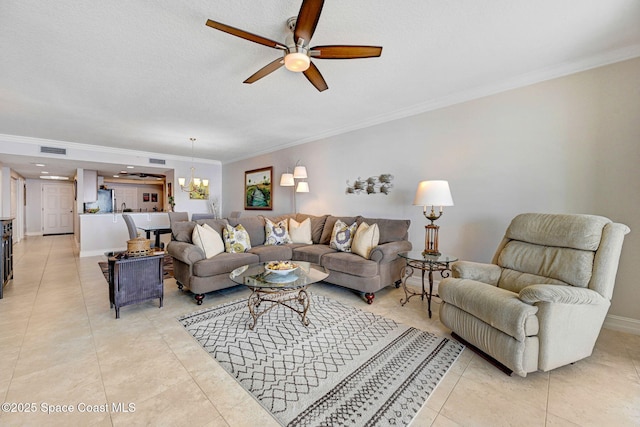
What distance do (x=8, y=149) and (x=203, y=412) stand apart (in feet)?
22.1

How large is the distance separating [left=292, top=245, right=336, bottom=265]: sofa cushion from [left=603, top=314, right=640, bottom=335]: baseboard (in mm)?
2867

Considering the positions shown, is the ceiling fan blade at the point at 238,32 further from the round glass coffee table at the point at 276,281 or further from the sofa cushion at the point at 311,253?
the sofa cushion at the point at 311,253

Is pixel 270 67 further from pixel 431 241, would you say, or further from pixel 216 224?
pixel 431 241

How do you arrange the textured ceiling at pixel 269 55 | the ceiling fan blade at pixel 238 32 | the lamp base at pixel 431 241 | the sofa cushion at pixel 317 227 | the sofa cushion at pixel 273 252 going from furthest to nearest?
1. the sofa cushion at pixel 317 227
2. the sofa cushion at pixel 273 252
3. the lamp base at pixel 431 241
4. the textured ceiling at pixel 269 55
5. the ceiling fan blade at pixel 238 32

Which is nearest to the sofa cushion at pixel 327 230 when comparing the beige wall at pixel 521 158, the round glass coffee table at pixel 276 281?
the beige wall at pixel 521 158

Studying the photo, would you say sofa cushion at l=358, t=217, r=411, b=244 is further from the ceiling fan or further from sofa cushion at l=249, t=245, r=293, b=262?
the ceiling fan

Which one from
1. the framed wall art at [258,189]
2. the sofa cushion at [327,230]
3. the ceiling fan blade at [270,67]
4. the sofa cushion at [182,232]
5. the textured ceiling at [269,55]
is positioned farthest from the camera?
the framed wall art at [258,189]

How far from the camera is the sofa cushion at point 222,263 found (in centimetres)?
298

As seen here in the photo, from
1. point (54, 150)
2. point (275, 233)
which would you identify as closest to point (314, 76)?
point (275, 233)

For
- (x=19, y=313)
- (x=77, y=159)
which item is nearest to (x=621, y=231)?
(x=19, y=313)

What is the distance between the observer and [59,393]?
5.14ft

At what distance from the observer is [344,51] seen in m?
1.93

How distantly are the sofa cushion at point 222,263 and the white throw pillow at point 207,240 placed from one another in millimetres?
88

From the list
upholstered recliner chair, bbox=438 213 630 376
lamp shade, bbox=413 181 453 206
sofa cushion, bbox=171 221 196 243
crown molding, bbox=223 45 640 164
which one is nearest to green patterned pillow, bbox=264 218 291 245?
sofa cushion, bbox=171 221 196 243
